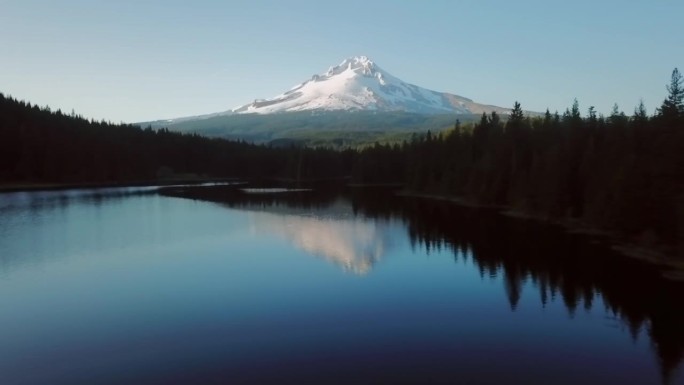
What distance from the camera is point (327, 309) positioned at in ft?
113

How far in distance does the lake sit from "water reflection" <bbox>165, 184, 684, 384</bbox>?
232 mm

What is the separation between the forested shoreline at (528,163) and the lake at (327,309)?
6744 mm

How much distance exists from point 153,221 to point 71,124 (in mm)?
134100

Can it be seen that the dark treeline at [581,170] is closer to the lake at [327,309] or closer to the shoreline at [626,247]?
the shoreline at [626,247]

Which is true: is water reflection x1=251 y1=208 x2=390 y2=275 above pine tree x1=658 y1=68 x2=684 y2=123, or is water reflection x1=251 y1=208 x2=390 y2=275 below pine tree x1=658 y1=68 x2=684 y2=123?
below

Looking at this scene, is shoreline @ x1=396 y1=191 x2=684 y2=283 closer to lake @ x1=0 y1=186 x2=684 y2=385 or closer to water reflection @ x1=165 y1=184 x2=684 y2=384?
water reflection @ x1=165 y1=184 x2=684 y2=384

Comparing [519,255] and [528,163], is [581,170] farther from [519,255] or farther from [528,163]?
[519,255]

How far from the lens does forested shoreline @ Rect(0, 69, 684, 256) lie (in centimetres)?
5471

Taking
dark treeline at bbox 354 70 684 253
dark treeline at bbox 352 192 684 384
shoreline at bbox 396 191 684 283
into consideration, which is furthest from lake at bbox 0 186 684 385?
dark treeline at bbox 354 70 684 253

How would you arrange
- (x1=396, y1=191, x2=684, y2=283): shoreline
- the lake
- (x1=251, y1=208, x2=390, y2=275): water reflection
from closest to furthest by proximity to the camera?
the lake → (x1=396, y1=191, x2=684, y2=283): shoreline → (x1=251, y1=208, x2=390, y2=275): water reflection

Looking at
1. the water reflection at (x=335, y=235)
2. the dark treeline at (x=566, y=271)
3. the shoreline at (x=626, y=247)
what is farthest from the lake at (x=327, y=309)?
the shoreline at (x=626, y=247)

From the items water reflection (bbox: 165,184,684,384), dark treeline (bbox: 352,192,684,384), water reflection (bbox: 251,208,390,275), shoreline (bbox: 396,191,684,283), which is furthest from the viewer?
water reflection (bbox: 251,208,390,275)

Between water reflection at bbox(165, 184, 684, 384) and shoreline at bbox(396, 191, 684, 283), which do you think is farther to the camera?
shoreline at bbox(396, 191, 684, 283)

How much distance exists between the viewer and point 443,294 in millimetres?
39219
